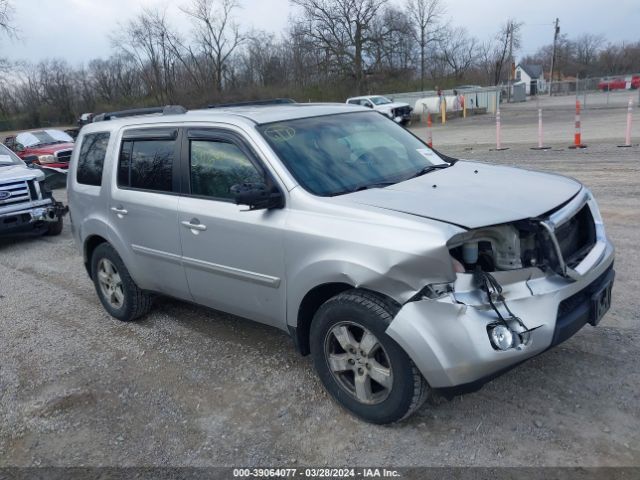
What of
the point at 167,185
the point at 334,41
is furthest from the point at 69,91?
the point at 167,185

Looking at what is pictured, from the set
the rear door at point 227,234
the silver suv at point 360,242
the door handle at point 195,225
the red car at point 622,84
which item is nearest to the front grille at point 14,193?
the silver suv at point 360,242

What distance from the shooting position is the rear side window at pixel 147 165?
14.3 feet

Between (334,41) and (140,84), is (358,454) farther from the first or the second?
(140,84)

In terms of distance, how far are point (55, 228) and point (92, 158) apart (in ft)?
16.2

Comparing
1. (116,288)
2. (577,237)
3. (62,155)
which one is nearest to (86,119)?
(116,288)

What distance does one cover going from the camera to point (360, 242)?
3088mm

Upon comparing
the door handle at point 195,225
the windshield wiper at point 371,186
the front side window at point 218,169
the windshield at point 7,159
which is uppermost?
the front side window at point 218,169

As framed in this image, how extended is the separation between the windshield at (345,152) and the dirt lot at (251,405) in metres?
1.40

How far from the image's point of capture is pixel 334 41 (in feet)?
161

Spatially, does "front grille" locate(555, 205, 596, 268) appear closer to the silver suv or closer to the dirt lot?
the silver suv

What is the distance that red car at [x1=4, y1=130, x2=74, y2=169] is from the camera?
15344 mm

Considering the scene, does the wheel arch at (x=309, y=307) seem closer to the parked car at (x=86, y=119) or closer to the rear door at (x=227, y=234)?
the rear door at (x=227, y=234)

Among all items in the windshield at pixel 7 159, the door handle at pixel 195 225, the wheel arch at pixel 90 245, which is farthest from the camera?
the windshield at pixel 7 159

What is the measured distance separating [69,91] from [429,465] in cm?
7394
